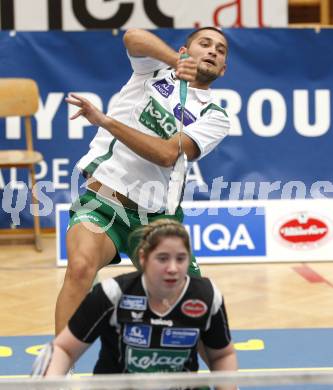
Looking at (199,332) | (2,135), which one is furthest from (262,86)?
(199,332)

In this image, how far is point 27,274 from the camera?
8.68 metres

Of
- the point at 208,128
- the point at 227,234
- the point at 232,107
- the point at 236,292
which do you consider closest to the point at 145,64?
the point at 208,128

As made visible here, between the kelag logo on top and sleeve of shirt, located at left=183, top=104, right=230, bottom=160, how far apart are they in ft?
13.1

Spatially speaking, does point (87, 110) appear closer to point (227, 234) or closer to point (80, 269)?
point (80, 269)

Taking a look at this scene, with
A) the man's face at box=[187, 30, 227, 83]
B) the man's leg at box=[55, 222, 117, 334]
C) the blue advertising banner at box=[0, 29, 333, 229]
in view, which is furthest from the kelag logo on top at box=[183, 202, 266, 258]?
the man's leg at box=[55, 222, 117, 334]

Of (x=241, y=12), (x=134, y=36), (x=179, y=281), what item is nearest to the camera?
(x=179, y=281)

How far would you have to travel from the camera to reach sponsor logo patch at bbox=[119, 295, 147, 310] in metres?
3.84

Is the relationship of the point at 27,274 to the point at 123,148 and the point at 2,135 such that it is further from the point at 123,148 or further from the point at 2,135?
the point at 123,148

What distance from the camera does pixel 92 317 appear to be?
3.81 meters

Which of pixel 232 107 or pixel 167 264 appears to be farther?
pixel 232 107

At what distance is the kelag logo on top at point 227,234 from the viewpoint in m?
9.12

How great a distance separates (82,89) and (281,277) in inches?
112

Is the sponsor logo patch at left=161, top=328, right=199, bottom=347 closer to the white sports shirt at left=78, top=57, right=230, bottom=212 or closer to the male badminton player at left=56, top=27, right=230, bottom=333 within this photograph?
the male badminton player at left=56, top=27, right=230, bottom=333

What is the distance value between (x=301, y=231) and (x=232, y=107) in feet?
4.92
